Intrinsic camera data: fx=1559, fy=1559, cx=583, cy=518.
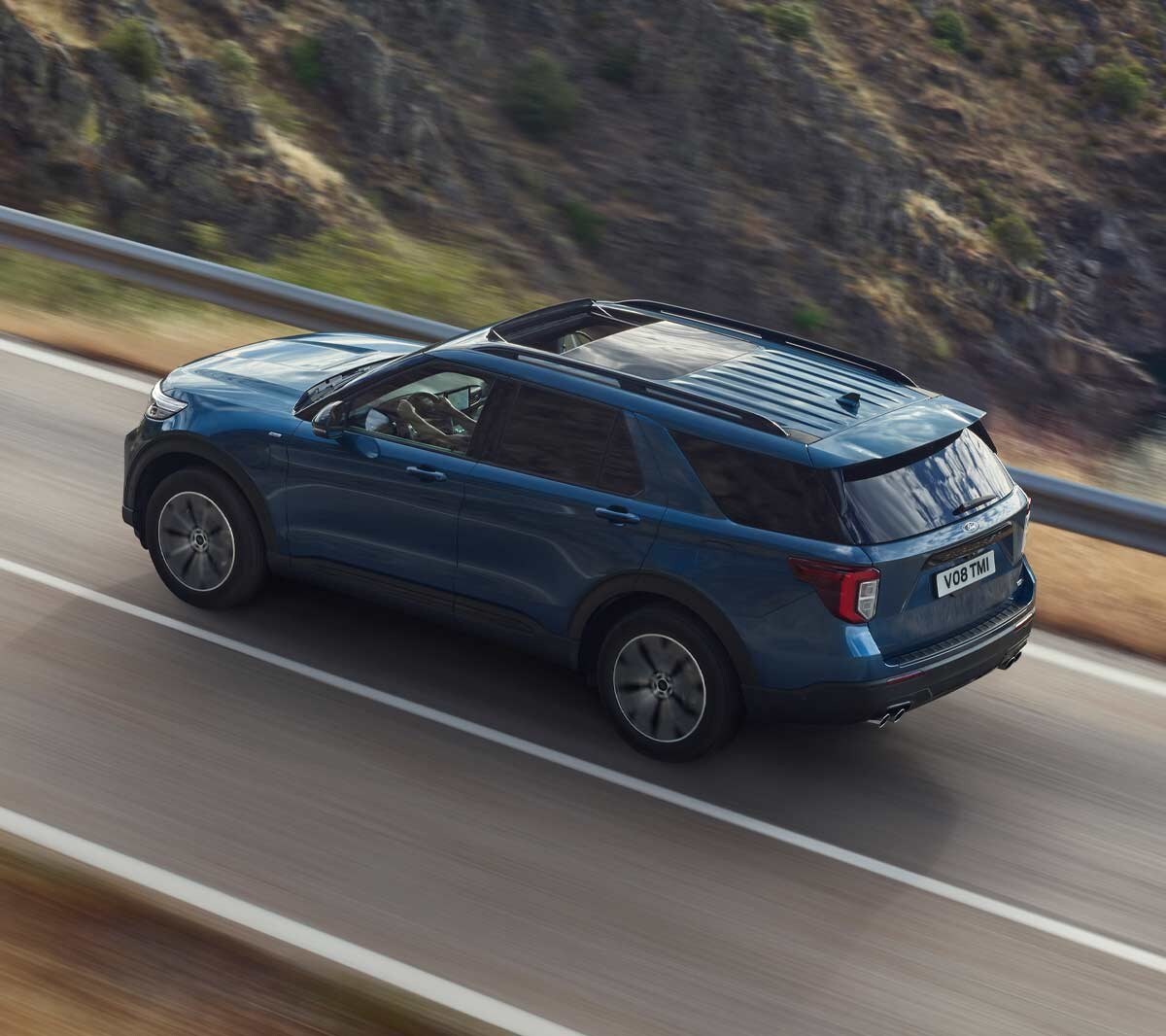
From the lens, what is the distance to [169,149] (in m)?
20.6

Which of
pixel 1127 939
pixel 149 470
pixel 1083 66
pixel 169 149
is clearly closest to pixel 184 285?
pixel 149 470

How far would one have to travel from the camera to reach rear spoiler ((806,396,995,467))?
240 inches

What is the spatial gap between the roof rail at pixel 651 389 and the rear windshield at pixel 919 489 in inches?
12.1

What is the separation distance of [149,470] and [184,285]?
14.7ft

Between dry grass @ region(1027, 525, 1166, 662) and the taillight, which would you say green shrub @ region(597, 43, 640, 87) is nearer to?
dry grass @ region(1027, 525, 1166, 662)

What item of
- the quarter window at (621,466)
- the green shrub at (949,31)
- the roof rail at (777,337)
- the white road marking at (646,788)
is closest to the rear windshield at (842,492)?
the quarter window at (621,466)

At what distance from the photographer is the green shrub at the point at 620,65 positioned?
101 feet

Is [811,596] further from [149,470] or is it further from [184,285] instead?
[184,285]

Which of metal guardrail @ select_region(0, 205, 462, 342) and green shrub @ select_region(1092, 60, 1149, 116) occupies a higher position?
metal guardrail @ select_region(0, 205, 462, 342)

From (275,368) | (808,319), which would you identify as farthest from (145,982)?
(808,319)

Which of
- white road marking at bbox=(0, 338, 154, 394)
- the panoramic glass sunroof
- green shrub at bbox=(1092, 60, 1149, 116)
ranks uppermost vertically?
the panoramic glass sunroof

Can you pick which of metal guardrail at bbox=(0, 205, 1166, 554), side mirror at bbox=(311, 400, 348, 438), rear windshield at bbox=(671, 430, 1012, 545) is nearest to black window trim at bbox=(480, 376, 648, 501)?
rear windshield at bbox=(671, 430, 1012, 545)

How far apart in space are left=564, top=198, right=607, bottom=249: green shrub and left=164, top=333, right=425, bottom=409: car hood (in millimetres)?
18615

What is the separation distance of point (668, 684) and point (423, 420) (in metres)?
1.63
